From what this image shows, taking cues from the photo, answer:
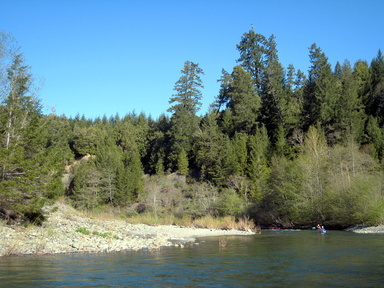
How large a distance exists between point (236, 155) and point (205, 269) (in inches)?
1723

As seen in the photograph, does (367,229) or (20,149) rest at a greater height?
(20,149)

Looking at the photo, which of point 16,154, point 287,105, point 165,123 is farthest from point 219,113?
point 16,154

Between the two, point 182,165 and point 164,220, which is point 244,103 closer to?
point 182,165

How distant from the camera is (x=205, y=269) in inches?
582

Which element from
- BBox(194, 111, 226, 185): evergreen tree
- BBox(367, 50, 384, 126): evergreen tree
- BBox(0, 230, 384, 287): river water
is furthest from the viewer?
BBox(367, 50, 384, 126): evergreen tree

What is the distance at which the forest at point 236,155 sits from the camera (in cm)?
2422

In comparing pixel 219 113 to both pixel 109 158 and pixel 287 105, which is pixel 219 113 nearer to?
pixel 287 105

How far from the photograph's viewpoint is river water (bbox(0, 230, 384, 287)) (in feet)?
40.0

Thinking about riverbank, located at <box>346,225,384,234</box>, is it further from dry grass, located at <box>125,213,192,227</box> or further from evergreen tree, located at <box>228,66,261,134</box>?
evergreen tree, located at <box>228,66,261,134</box>

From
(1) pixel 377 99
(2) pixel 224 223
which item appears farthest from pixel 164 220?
(1) pixel 377 99

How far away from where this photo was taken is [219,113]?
76.9 metres

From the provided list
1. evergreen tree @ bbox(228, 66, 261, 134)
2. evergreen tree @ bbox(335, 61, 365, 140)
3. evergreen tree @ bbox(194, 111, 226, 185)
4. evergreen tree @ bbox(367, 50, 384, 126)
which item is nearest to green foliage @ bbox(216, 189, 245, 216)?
evergreen tree @ bbox(194, 111, 226, 185)

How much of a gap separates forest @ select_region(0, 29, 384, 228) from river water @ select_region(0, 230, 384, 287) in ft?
28.8

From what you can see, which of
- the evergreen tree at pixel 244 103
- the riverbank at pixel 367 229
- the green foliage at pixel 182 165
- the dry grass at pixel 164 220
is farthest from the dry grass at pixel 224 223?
the evergreen tree at pixel 244 103
